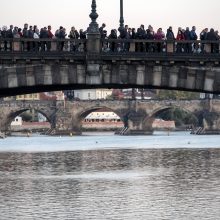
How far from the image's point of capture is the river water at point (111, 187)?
46594 mm

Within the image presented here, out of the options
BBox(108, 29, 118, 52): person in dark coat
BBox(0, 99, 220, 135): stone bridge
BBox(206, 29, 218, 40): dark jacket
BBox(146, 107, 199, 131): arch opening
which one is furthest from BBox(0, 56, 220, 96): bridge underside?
BBox(146, 107, 199, 131): arch opening

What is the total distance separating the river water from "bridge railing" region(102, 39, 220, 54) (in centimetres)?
713

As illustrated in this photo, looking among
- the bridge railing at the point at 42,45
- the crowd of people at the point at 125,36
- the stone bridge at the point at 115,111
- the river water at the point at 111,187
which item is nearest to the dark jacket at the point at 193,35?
the crowd of people at the point at 125,36

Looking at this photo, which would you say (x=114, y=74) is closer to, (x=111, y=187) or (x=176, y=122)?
(x=111, y=187)

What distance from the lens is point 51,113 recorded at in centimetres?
16800

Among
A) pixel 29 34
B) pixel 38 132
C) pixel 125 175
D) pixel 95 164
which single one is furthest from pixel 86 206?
pixel 38 132

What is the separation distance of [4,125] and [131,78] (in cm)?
12466

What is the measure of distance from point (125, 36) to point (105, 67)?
1.71 m

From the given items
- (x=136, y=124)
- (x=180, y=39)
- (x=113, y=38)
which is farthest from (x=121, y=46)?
(x=136, y=124)

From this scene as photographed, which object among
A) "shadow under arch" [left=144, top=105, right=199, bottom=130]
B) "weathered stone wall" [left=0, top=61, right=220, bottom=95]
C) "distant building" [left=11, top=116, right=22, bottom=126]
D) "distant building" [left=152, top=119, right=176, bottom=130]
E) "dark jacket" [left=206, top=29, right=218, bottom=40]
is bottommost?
"distant building" [left=152, top=119, right=176, bottom=130]

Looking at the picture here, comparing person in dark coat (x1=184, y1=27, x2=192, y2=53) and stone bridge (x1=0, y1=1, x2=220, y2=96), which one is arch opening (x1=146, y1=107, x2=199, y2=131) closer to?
person in dark coat (x1=184, y1=27, x2=192, y2=53)

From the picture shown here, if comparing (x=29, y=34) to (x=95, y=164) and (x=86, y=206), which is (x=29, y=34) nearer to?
(x=86, y=206)

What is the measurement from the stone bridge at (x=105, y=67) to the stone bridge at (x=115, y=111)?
119695 millimetres

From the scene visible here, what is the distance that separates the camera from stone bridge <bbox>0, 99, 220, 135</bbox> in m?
162
